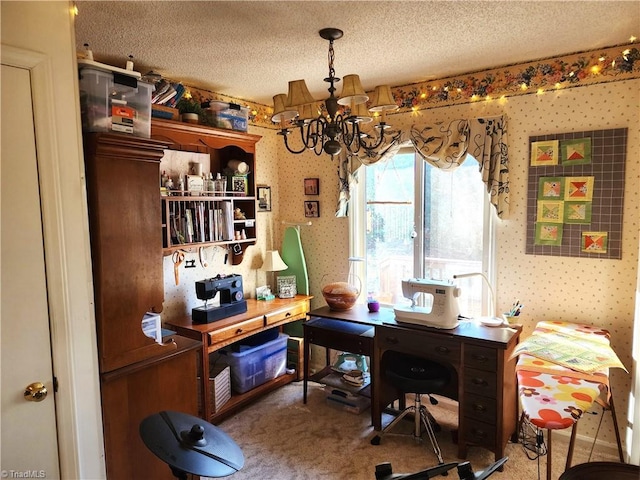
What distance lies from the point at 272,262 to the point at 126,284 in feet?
6.37

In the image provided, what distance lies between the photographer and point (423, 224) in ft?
10.8

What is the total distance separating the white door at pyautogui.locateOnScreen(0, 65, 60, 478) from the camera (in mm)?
1362

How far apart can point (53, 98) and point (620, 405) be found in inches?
133

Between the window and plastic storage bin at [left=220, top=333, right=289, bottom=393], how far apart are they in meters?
0.94

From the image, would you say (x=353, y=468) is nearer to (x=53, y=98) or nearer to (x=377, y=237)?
(x=377, y=237)

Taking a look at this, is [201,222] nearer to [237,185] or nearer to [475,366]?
[237,185]

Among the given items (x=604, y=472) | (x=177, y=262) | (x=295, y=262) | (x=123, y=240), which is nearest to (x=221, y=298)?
(x=177, y=262)

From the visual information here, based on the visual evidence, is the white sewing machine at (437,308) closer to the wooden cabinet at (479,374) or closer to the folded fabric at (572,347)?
the wooden cabinet at (479,374)

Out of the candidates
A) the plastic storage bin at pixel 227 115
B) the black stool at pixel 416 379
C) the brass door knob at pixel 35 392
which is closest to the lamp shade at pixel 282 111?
the plastic storage bin at pixel 227 115

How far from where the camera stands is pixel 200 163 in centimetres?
325

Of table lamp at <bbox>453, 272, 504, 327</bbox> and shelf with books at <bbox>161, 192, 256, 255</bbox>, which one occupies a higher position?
shelf with books at <bbox>161, 192, 256, 255</bbox>

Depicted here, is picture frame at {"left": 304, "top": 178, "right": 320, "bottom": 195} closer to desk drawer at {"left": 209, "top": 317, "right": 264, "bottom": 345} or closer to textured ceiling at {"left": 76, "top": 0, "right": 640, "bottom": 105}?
textured ceiling at {"left": 76, "top": 0, "right": 640, "bottom": 105}

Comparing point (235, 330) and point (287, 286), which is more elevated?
point (287, 286)

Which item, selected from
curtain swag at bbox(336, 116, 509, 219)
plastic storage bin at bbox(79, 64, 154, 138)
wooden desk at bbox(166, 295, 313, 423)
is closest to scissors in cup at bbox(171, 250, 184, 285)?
wooden desk at bbox(166, 295, 313, 423)
